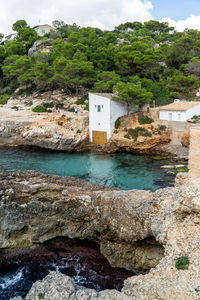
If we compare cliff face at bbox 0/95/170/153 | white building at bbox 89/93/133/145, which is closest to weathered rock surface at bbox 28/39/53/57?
cliff face at bbox 0/95/170/153

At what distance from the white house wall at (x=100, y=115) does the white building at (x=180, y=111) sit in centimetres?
685

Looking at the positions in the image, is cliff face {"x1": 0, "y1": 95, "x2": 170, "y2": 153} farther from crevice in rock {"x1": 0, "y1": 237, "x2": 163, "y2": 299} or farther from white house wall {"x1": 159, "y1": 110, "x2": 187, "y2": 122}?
crevice in rock {"x1": 0, "y1": 237, "x2": 163, "y2": 299}

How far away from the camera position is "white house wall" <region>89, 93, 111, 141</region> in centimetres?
3256

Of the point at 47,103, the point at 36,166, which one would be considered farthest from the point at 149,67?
the point at 36,166

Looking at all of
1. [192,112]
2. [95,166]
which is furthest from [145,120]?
[95,166]

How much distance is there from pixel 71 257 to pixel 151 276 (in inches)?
254

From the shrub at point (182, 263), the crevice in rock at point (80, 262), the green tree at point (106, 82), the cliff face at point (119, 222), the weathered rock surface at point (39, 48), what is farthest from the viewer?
the weathered rock surface at point (39, 48)

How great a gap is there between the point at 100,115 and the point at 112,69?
52.5 ft

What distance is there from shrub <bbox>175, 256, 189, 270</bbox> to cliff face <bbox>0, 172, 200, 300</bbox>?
125mm

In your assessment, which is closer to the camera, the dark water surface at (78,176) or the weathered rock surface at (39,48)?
the dark water surface at (78,176)

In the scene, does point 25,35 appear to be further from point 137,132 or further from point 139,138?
point 139,138

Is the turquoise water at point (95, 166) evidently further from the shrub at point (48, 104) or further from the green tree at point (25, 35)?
the green tree at point (25, 35)

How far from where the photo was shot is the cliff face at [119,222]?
9.63 meters

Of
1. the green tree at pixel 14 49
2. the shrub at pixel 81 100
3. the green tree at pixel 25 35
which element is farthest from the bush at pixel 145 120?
the green tree at pixel 25 35
